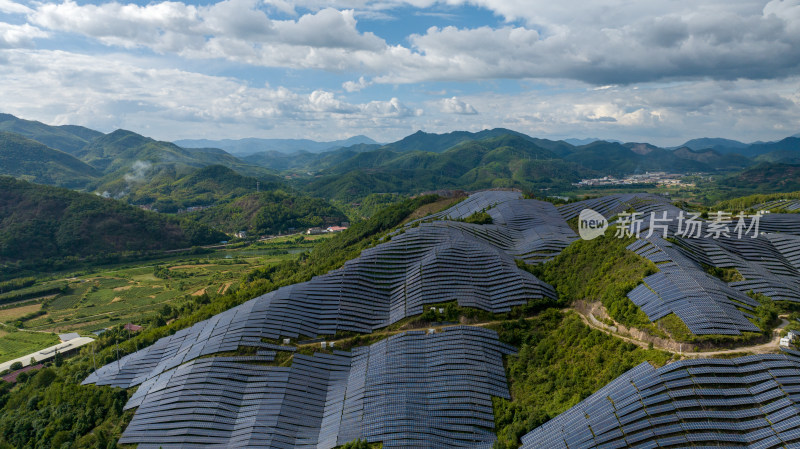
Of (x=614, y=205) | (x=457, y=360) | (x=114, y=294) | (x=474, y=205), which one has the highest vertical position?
(x=474, y=205)

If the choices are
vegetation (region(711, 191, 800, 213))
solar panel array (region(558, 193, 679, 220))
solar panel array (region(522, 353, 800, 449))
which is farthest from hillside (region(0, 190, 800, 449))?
vegetation (region(711, 191, 800, 213))

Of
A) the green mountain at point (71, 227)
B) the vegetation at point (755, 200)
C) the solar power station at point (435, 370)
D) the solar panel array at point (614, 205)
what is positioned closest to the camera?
the solar power station at point (435, 370)

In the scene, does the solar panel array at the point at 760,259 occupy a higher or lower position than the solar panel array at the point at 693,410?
higher

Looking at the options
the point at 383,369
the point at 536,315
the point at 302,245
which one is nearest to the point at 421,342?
the point at 383,369

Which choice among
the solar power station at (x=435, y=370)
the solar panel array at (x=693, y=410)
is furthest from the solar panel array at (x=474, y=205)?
the solar panel array at (x=693, y=410)

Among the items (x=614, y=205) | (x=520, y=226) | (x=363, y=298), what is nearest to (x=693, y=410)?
(x=363, y=298)

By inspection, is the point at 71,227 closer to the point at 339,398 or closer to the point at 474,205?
the point at 474,205

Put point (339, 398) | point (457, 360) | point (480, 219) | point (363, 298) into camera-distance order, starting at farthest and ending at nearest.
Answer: point (480, 219)
point (363, 298)
point (457, 360)
point (339, 398)

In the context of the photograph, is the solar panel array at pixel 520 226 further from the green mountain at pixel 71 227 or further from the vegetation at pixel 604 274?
the green mountain at pixel 71 227
